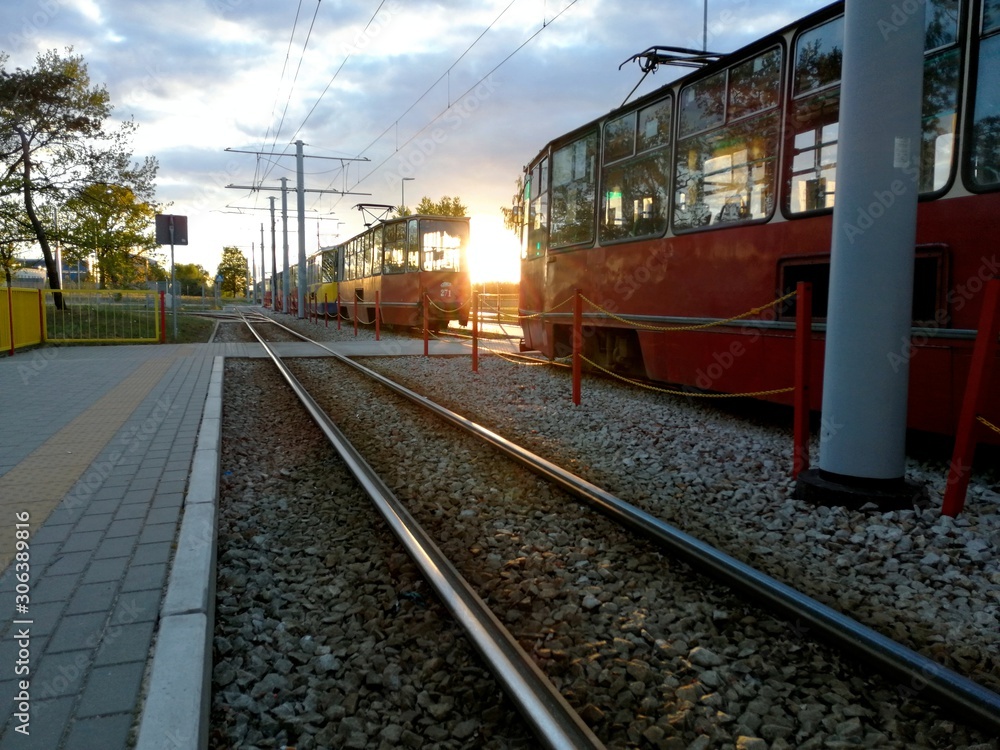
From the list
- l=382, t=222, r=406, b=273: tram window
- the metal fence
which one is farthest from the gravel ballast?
l=382, t=222, r=406, b=273: tram window

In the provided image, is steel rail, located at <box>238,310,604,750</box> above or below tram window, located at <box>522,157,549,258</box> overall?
below

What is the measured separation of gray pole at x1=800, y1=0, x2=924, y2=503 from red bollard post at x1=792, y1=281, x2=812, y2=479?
1.48ft

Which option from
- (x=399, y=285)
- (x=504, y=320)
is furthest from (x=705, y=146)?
(x=504, y=320)

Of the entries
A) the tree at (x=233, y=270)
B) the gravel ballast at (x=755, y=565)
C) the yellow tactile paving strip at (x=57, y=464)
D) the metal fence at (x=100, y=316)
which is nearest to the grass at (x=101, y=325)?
the metal fence at (x=100, y=316)

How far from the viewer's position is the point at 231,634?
2941mm

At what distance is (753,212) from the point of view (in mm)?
6566

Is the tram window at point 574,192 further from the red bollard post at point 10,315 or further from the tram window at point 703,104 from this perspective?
the red bollard post at point 10,315

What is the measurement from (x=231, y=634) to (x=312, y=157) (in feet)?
99.0

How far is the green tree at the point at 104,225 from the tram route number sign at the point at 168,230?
24.1 ft

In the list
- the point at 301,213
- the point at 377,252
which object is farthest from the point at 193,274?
the point at 377,252

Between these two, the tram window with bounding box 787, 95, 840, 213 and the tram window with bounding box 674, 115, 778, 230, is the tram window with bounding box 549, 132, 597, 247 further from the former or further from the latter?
the tram window with bounding box 787, 95, 840, 213

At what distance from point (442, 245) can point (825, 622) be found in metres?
19.2

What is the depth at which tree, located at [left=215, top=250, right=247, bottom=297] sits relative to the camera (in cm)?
13288

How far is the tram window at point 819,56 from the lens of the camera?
574 centimetres
